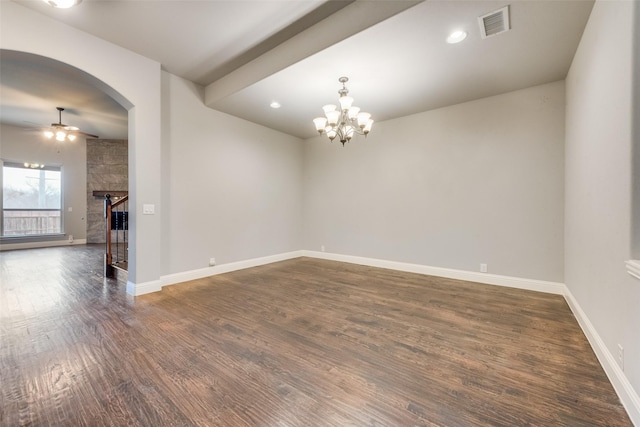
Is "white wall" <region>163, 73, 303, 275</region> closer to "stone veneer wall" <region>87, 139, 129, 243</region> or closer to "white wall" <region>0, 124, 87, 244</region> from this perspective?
"stone veneer wall" <region>87, 139, 129, 243</region>

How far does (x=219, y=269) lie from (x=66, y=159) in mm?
7596

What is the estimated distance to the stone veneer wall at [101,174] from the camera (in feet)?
28.1

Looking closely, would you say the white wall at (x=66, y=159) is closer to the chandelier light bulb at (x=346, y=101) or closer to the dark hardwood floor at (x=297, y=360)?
the dark hardwood floor at (x=297, y=360)

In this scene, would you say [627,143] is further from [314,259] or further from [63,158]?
[63,158]

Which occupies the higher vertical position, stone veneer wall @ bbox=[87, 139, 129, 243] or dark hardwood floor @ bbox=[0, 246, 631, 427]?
stone veneer wall @ bbox=[87, 139, 129, 243]

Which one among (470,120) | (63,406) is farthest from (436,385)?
(470,120)

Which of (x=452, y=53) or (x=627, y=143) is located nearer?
(x=627, y=143)

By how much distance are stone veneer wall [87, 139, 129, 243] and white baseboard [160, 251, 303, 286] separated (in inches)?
265

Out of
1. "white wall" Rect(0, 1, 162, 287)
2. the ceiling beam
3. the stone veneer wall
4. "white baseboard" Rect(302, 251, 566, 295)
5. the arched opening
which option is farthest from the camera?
the stone veneer wall

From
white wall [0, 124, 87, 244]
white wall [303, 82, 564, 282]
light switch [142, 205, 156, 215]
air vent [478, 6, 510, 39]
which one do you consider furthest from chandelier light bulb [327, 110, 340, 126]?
white wall [0, 124, 87, 244]

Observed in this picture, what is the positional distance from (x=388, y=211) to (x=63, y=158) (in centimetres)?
999

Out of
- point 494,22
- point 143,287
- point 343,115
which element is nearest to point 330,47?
point 343,115

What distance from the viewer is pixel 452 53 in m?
2.88

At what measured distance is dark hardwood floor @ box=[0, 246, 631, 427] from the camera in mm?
1491
